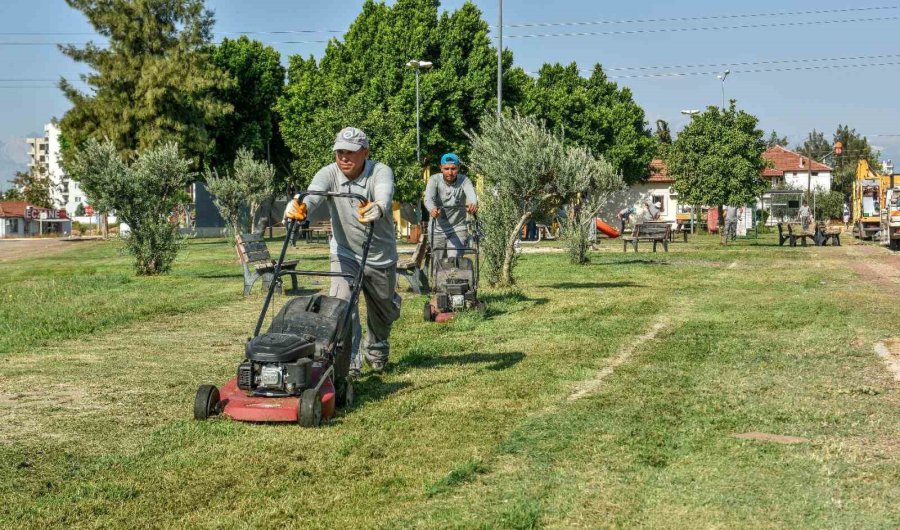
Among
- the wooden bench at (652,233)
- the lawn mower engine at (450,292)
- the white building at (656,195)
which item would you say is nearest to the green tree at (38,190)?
the white building at (656,195)

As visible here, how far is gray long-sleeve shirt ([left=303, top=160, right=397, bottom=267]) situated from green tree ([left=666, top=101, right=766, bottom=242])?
46675 mm

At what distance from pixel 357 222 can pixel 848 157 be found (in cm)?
12357

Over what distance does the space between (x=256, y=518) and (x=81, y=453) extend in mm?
1850

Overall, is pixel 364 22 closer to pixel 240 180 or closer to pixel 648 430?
pixel 240 180

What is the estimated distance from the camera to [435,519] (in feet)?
16.4

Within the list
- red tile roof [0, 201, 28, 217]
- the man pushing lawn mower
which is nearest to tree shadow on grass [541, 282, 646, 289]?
the man pushing lawn mower

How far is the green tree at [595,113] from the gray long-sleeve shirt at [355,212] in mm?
53750

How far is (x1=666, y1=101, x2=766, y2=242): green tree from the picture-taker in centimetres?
5347

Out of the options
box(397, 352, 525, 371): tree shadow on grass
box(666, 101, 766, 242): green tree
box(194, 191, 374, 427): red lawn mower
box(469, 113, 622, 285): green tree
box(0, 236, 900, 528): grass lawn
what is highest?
box(666, 101, 766, 242): green tree

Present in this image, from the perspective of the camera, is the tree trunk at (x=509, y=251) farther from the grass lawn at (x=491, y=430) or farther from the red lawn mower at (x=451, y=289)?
the red lawn mower at (x=451, y=289)

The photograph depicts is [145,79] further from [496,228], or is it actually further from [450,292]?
[450,292]

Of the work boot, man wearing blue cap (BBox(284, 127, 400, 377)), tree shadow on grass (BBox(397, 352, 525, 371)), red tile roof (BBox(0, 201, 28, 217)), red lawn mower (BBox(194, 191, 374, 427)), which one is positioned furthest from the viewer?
red tile roof (BBox(0, 201, 28, 217))

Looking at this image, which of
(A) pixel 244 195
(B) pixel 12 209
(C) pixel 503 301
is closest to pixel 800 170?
(B) pixel 12 209

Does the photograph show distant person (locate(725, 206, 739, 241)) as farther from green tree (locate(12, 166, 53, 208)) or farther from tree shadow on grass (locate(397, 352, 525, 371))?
green tree (locate(12, 166, 53, 208))
